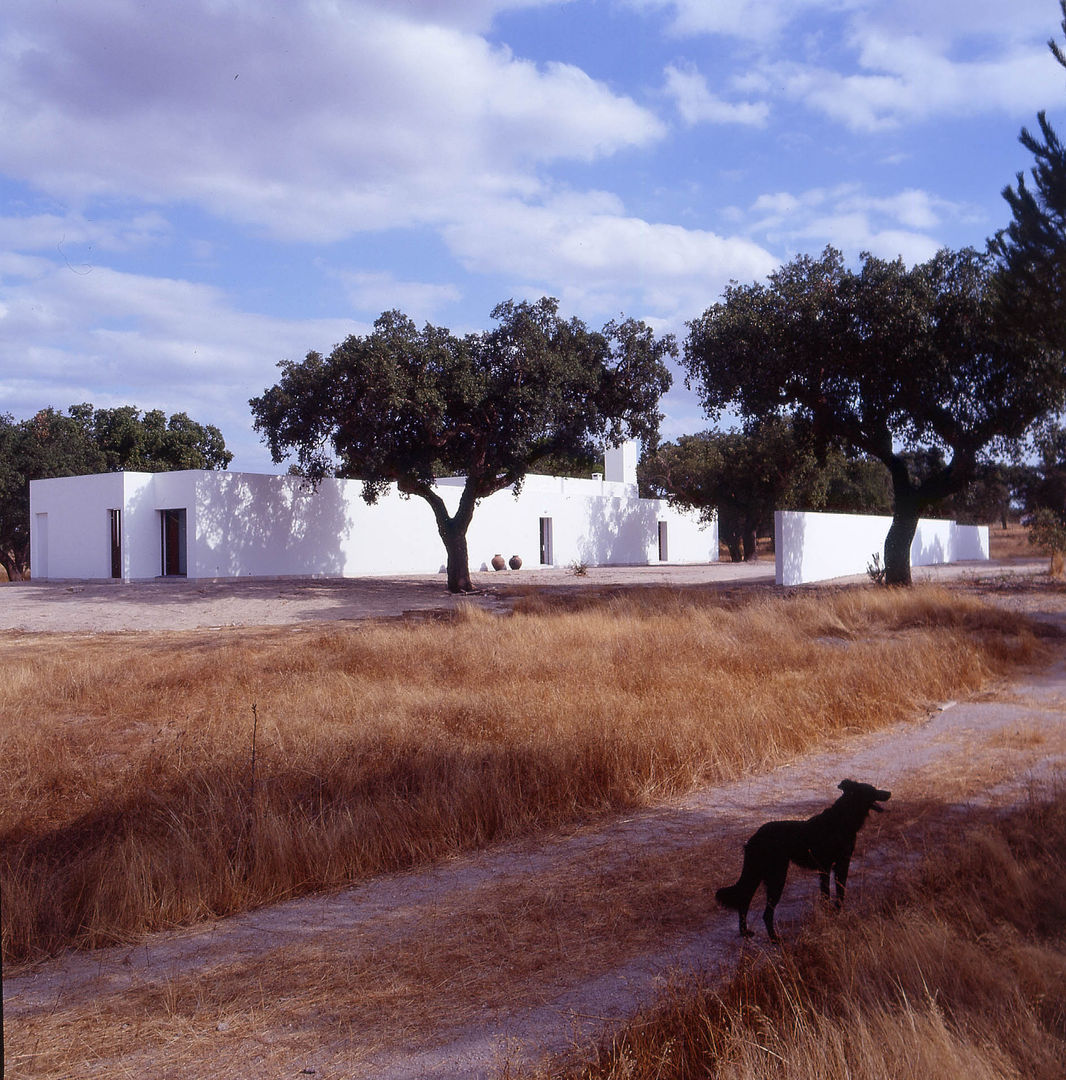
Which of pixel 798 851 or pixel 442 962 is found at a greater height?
pixel 798 851

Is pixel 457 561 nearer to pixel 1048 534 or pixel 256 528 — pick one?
pixel 256 528

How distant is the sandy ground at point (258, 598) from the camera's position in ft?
60.2

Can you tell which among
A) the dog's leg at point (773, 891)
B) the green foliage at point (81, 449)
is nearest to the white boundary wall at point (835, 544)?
the dog's leg at point (773, 891)

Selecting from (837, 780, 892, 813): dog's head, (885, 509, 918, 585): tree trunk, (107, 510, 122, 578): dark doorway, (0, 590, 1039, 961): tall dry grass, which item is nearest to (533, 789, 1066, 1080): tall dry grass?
(837, 780, 892, 813): dog's head

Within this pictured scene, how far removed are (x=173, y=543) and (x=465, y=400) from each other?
11.5 meters

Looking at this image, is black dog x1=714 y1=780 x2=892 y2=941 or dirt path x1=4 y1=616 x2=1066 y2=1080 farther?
black dog x1=714 y1=780 x2=892 y2=941

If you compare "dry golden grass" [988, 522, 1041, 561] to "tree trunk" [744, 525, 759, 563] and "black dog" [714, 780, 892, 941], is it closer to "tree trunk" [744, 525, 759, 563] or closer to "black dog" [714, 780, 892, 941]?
"tree trunk" [744, 525, 759, 563]

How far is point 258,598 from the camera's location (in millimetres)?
22281

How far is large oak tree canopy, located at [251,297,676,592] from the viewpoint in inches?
909

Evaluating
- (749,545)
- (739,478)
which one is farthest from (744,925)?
(749,545)

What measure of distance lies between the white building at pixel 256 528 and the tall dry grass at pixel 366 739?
609 inches

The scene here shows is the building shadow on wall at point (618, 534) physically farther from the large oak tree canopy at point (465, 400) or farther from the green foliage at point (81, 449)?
the green foliage at point (81, 449)

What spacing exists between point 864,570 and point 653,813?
1056 inches

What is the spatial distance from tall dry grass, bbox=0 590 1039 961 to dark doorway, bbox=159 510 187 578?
16.0 m
